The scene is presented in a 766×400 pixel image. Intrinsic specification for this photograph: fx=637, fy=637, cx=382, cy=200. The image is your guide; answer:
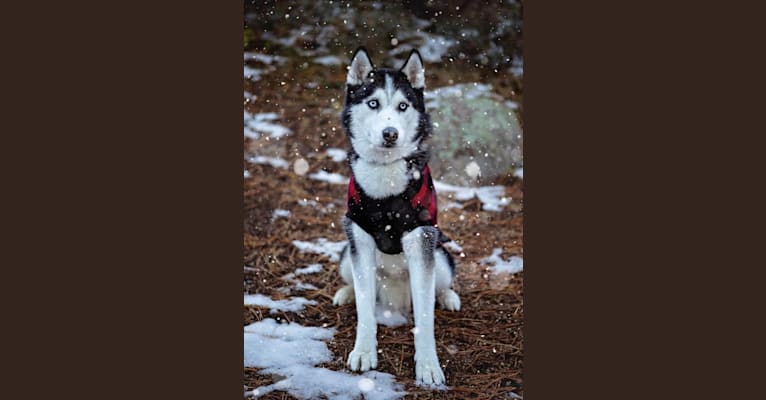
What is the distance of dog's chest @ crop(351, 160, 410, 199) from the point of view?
11.3ft

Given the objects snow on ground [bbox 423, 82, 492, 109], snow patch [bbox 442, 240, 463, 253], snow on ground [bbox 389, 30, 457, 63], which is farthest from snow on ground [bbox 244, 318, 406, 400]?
snow on ground [bbox 389, 30, 457, 63]

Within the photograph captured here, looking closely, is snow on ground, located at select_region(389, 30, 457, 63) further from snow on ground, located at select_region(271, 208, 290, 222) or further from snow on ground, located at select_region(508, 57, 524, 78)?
snow on ground, located at select_region(271, 208, 290, 222)

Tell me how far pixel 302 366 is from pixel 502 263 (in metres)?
1.34

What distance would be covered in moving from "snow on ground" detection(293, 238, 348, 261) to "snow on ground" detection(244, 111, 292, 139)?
0.74 m

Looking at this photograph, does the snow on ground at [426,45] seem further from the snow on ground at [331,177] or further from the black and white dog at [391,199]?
the snow on ground at [331,177]

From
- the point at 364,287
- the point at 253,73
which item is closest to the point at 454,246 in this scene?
the point at 364,287

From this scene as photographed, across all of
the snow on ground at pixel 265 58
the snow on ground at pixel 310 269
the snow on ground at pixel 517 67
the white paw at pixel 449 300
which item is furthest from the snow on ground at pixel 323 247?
the snow on ground at pixel 517 67

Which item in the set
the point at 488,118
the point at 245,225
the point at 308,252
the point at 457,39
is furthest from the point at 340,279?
the point at 457,39

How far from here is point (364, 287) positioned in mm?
3477

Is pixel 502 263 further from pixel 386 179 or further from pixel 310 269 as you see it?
pixel 310 269

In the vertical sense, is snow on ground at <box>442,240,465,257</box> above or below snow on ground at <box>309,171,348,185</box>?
below

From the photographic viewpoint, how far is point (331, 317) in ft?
12.4

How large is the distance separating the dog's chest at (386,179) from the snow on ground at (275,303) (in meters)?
0.89

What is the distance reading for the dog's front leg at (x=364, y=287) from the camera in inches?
136
